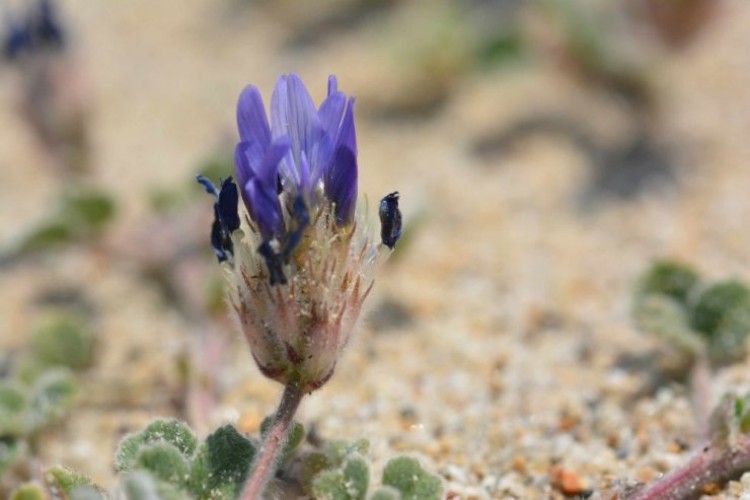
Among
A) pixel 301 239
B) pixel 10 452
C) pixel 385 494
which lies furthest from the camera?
pixel 10 452

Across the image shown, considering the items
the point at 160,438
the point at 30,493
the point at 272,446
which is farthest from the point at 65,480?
the point at 272,446

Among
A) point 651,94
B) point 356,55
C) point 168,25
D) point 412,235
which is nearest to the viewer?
point 412,235

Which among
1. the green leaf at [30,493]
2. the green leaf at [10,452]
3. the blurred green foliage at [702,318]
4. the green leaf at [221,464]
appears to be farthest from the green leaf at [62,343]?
the blurred green foliage at [702,318]

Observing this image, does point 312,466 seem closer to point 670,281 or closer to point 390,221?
point 390,221

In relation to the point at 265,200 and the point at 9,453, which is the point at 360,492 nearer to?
the point at 265,200

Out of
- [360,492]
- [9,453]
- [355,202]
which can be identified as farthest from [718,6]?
[9,453]

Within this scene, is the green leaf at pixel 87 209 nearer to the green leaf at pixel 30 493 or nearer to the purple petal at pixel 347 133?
the green leaf at pixel 30 493

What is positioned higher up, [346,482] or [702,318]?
[702,318]

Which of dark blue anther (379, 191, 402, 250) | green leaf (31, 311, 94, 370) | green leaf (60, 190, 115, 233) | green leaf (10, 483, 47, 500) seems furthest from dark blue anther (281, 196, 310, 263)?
green leaf (60, 190, 115, 233)
